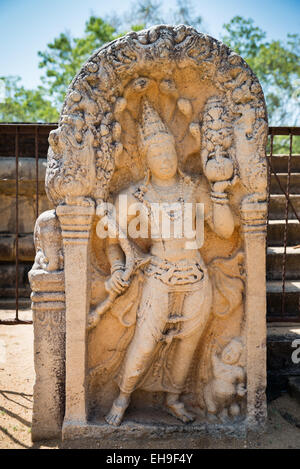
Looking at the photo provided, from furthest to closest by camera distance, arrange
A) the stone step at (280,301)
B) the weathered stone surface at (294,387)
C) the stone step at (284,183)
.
A: the stone step at (284,183), the stone step at (280,301), the weathered stone surface at (294,387)

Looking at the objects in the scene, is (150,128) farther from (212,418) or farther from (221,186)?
(212,418)

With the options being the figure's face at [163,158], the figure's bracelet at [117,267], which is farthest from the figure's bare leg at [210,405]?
the figure's face at [163,158]

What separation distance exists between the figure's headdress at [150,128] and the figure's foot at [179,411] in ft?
6.21

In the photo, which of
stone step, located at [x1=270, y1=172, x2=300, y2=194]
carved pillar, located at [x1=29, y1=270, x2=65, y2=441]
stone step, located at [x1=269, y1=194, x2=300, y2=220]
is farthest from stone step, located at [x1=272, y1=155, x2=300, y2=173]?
carved pillar, located at [x1=29, y1=270, x2=65, y2=441]

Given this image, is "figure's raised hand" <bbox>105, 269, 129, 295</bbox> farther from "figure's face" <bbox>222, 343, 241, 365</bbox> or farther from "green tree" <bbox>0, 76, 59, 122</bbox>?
"green tree" <bbox>0, 76, 59, 122</bbox>

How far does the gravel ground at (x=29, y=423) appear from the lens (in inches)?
118

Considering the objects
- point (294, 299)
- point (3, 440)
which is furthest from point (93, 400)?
point (294, 299)

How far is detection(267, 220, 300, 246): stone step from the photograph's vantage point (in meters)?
5.12

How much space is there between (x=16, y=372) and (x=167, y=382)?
1810 millimetres

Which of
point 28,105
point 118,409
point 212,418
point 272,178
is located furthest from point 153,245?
point 28,105

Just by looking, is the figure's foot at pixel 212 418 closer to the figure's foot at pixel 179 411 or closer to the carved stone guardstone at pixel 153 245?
the carved stone guardstone at pixel 153 245

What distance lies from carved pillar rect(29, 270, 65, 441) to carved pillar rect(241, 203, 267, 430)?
4.40 feet

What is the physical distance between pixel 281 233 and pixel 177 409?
9.22 feet

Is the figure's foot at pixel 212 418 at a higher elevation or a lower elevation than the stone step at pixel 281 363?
lower
